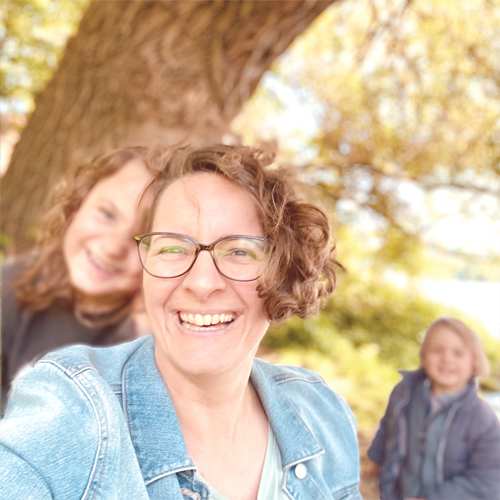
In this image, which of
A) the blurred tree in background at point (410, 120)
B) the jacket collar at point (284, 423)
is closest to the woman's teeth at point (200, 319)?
the jacket collar at point (284, 423)

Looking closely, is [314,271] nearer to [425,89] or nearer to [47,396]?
[47,396]

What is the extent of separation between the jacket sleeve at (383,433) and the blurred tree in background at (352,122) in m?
0.16

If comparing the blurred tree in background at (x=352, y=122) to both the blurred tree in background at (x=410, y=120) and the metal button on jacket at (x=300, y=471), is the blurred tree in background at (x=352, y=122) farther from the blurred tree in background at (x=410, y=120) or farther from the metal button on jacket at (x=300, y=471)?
the metal button on jacket at (x=300, y=471)

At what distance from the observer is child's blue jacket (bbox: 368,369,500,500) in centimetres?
90

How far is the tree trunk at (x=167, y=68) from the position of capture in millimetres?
1394

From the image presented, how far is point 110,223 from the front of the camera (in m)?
1.10

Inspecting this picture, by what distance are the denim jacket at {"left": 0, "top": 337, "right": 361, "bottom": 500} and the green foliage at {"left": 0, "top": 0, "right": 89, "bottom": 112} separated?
1.50 meters

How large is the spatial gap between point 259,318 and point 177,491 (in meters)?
0.27

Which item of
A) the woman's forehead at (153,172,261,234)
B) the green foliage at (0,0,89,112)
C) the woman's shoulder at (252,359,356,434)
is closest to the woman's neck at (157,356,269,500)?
the woman's shoulder at (252,359,356,434)

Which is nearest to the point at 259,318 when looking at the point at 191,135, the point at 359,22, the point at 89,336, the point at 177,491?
the point at 177,491

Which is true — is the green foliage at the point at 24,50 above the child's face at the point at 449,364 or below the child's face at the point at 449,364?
above

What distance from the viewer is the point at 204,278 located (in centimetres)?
67

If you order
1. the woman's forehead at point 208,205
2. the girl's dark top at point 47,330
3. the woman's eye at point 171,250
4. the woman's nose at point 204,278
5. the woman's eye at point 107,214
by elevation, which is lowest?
the girl's dark top at point 47,330

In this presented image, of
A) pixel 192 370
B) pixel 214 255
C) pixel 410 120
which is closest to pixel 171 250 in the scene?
pixel 214 255
